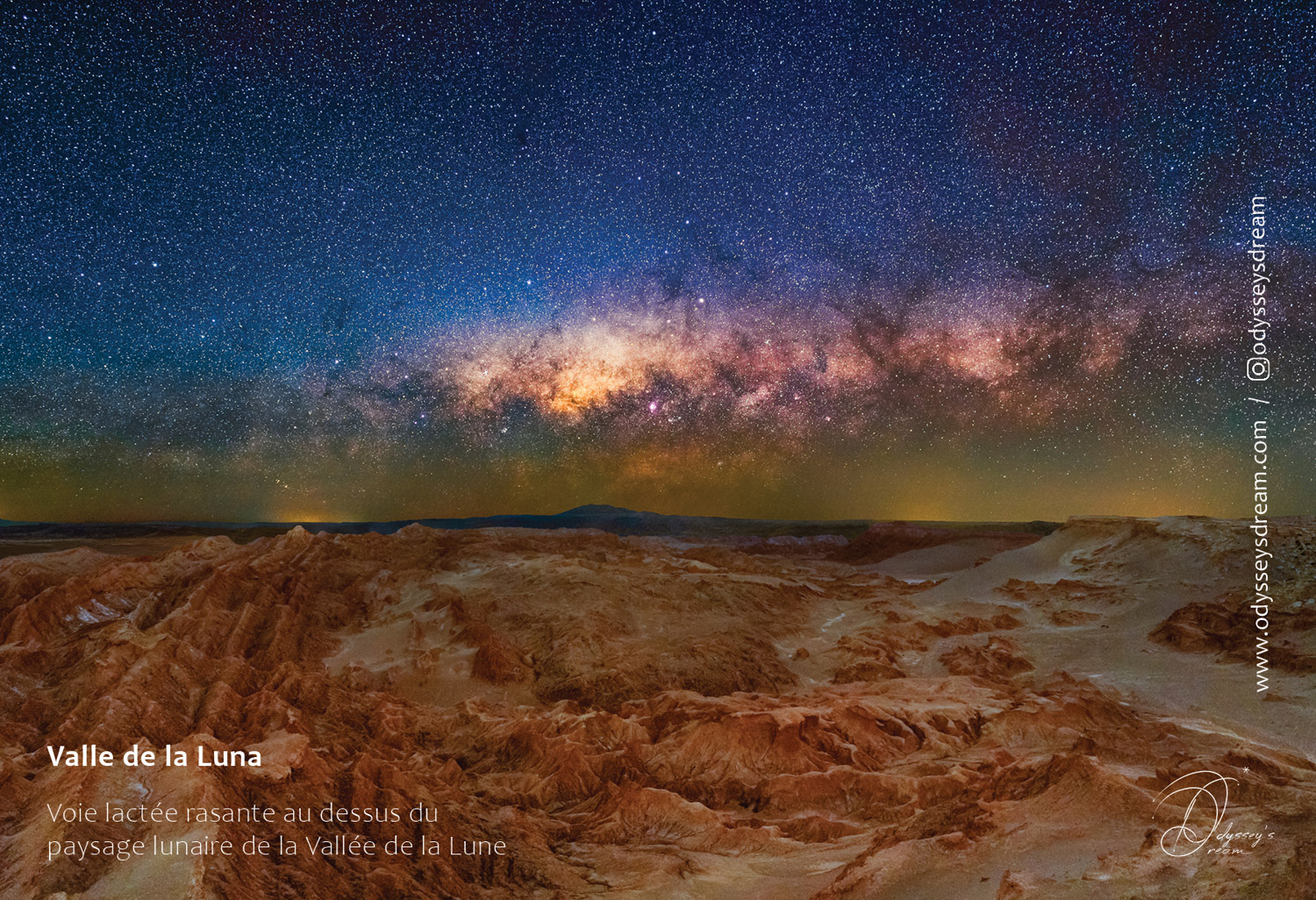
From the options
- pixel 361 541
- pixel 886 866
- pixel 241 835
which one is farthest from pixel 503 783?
pixel 361 541

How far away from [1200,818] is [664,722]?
822cm

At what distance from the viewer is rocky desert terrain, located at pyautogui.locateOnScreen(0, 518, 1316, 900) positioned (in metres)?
6.45

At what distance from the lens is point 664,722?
493 inches

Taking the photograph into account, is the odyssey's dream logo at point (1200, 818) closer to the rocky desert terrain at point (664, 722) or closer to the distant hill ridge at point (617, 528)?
the rocky desert terrain at point (664, 722)

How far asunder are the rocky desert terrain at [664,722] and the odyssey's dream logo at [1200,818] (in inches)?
2.6

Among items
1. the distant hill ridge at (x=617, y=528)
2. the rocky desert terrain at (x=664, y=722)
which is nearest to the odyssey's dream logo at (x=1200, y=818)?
the rocky desert terrain at (x=664, y=722)

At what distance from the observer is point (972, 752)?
10.7 metres

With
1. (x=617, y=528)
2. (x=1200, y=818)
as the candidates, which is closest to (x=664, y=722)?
(x=1200, y=818)

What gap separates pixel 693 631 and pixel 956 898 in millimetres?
14046

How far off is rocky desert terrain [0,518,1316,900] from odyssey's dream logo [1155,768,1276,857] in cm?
7

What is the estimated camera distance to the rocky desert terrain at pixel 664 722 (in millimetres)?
6445

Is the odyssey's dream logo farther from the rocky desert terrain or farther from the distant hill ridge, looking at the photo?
the distant hill ridge

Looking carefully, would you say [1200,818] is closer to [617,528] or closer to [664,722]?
[664,722]

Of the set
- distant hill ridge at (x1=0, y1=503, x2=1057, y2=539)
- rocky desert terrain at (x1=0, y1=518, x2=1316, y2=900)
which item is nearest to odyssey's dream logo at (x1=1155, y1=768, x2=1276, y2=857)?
rocky desert terrain at (x1=0, y1=518, x2=1316, y2=900)
